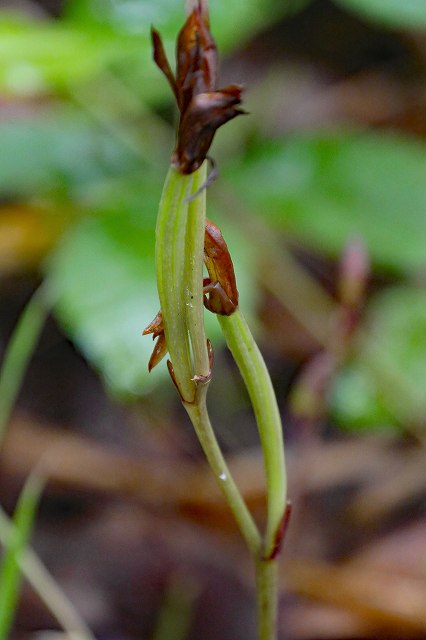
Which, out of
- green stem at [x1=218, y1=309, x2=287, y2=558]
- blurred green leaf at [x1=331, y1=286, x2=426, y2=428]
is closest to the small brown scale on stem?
green stem at [x1=218, y1=309, x2=287, y2=558]

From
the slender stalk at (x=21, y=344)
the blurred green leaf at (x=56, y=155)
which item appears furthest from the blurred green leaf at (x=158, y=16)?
the slender stalk at (x=21, y=344)

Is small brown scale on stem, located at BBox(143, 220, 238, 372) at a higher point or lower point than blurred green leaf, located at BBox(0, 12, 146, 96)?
lower

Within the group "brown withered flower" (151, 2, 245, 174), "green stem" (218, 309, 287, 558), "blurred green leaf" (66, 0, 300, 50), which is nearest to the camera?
"brown withered flower" (151, 2, 245, 174)

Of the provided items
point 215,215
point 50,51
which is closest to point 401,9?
point 215,215

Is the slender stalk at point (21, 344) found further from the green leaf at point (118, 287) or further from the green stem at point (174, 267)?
the green stem at point (174, 267)

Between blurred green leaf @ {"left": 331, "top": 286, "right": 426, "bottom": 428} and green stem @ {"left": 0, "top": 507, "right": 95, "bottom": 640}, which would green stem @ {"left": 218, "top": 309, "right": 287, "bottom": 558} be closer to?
green stem @ {"left": 0, "top": 507, "right": 95, "bottom": 640}

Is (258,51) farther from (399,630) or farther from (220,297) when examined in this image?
(220,297)

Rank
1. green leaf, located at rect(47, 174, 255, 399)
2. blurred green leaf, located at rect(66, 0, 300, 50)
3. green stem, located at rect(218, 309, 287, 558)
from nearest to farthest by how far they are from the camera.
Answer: green stem, located at rect(218, 309, 287, 558)
green leaf, located at rect(47, 174, 255, 399)
blurred green leaf, located at rect(66, 0, 300, 50)
